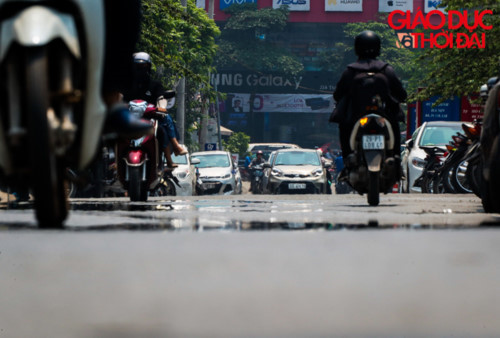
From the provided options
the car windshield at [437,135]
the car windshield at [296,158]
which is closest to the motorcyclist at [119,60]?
the car windshield at [437,135]

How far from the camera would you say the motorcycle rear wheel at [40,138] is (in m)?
1.53

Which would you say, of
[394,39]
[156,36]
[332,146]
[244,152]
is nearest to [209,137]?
[244,152]

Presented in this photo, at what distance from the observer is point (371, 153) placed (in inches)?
325

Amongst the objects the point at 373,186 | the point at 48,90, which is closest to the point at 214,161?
the point at 373,186

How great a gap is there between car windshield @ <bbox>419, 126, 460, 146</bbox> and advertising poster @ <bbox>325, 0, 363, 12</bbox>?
3141 inches

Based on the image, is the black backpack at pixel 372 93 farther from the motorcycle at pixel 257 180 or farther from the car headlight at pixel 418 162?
the motorcycle at pixel 257 180

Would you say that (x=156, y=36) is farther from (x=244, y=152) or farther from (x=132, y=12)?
(x=244, y=152)

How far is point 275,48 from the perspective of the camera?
94562 millimetres

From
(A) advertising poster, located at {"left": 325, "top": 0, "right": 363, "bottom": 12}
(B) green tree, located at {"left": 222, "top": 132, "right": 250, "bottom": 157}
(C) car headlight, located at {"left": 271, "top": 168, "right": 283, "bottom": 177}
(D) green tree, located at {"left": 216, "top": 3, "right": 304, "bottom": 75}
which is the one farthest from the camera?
(A) advertising poster, located at {"left": 325, "top": 0, "right": 363, "bottom": 12}

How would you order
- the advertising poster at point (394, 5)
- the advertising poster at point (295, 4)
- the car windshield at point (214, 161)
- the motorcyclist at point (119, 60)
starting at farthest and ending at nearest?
1. the advertising poster at point (295, 4)
2. the advertising poster at point (394, 5)
3. the car windshield at point (214, 161)
4. the motorcyclist at point (119, 60)

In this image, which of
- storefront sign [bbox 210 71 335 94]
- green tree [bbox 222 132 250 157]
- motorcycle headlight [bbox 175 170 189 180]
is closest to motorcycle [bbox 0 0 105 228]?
motorcycle headlight [bbox 175 170 189 180]

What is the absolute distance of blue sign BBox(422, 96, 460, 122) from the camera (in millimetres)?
34125

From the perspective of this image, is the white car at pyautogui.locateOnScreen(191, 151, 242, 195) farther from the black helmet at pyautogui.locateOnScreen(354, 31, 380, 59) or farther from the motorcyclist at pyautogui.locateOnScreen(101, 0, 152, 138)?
the motorcyclist at pyautogui.locateOnScreen(101, 0, 152, 138)

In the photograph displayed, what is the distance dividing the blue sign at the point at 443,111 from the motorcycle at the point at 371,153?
2572 centimetres
